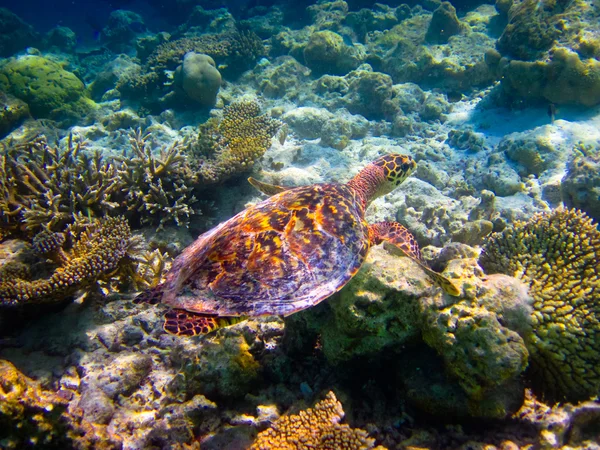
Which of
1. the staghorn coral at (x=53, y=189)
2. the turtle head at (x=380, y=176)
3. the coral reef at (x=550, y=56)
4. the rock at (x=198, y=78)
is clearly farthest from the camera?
the rock at (x=198, y=78)

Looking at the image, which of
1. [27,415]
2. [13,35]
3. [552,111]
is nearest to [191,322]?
[27,415]

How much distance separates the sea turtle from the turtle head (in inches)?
37.8

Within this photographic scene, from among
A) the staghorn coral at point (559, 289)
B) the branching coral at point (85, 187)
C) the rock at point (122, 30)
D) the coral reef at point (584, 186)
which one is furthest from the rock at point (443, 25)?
the rock at point (122, 30)

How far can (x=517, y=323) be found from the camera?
2221 mm

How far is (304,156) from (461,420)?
206 inches

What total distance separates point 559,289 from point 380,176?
94.0 inches

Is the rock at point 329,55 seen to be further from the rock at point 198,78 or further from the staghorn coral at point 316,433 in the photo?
the staghorn coral at point 316,433

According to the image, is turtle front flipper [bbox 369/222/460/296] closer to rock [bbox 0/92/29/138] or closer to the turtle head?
the turtle head

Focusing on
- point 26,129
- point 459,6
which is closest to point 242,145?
point 26,129

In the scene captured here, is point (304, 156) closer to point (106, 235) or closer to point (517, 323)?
point (106, 235)

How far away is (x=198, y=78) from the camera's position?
8531 millimetres

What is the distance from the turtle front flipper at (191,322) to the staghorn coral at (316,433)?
0.97m

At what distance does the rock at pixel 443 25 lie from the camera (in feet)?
33.1

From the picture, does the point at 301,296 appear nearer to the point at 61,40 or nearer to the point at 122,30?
the point at 122,30
